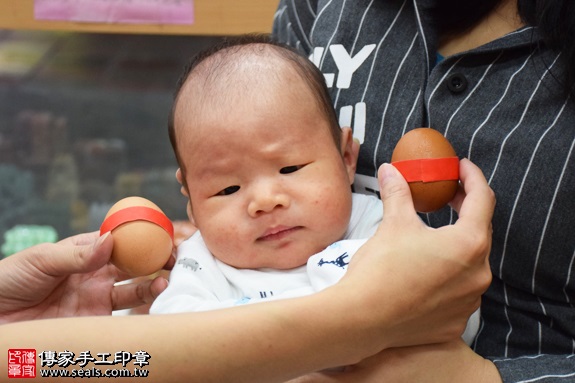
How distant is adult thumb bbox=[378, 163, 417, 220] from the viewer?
896 millimetres

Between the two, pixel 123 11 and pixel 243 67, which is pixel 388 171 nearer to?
pixel 243 67

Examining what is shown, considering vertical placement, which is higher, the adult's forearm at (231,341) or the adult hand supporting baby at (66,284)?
the adult's forearm at (231,341)

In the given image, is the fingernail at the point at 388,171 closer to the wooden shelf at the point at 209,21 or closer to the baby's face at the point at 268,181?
the baby's face at the point at 268,181

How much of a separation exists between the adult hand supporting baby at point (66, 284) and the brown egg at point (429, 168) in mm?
466

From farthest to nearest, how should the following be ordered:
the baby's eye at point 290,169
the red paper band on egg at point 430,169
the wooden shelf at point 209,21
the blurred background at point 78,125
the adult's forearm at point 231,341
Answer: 1. the blurred background at point 78,125
2. the wooden shelf at point 209,21
3. the baby's eye at point 290,169
4. the red paper band on egg at point 430,169
5. the adult's forearm at point 231,341

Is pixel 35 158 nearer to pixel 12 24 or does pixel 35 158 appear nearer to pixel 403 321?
pixel 12 24

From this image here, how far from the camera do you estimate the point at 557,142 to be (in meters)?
0.96

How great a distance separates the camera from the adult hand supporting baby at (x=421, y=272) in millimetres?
838

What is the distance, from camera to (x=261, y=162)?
1.04 meters

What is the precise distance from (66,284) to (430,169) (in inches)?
28.3

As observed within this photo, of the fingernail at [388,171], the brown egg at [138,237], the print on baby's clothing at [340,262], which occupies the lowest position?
the brown egg at [138,237]

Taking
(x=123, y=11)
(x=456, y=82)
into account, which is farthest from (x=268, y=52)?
(x=123, y=11)

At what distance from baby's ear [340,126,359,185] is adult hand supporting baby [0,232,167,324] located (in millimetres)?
384

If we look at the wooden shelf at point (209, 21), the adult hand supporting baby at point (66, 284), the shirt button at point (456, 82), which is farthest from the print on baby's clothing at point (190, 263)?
the wooden shelf at point (209, 21)
